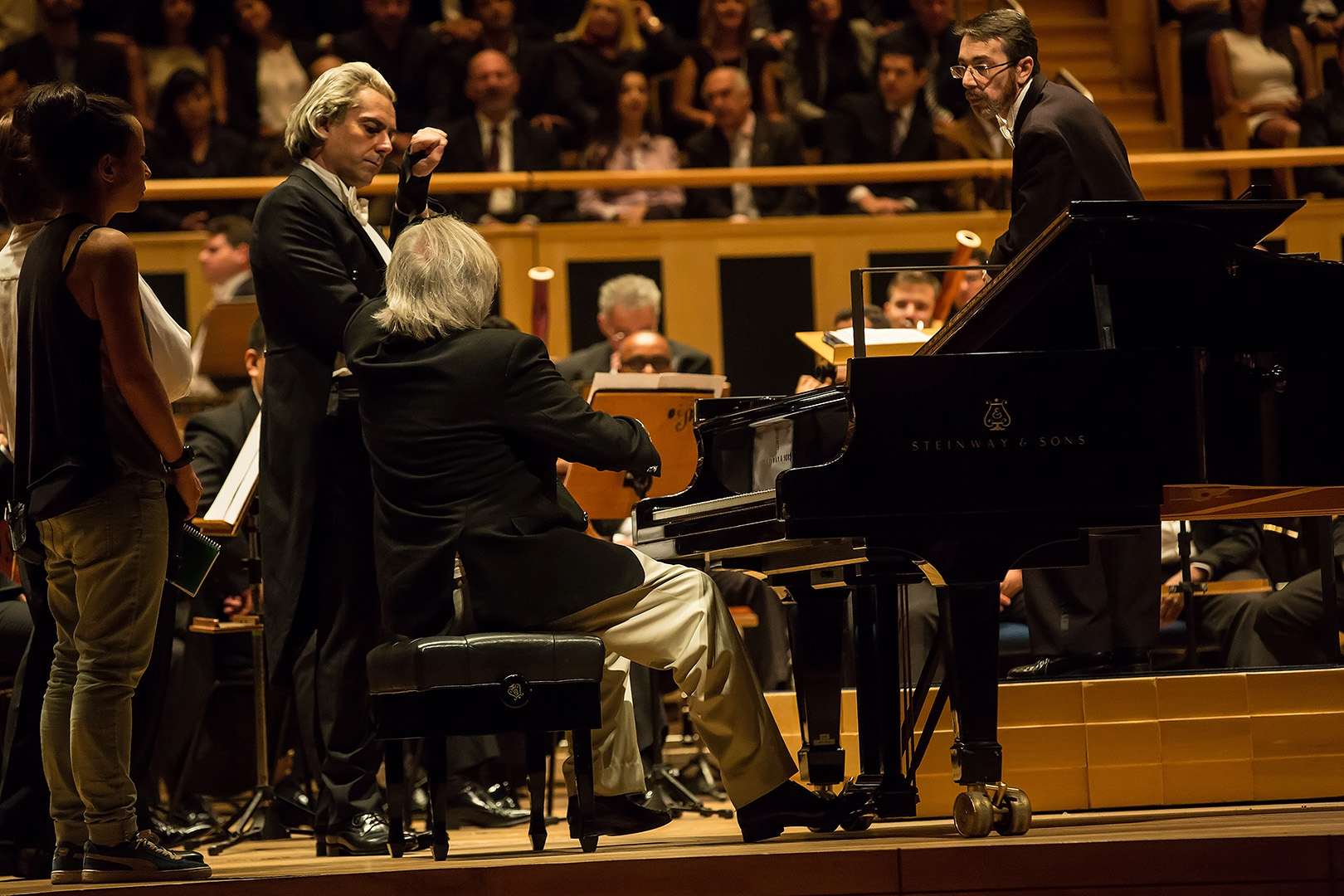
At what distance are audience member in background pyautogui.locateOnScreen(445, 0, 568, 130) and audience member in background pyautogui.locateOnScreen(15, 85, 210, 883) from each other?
4756 millimetres

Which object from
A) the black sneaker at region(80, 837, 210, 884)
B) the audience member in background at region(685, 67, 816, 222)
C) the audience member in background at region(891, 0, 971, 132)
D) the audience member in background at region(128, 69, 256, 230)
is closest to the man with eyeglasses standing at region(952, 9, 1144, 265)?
the black sneaker at region(80, 837, 210, 884)

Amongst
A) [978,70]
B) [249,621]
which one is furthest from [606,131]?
[249,621]

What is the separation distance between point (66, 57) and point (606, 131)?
8.81 feet

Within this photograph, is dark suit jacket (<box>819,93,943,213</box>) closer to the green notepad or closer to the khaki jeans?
the green notepad

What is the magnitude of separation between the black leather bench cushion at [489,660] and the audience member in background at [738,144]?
458 centimetres

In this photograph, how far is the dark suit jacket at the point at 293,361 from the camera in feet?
11.3

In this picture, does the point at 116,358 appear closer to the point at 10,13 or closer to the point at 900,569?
the point at 900,569

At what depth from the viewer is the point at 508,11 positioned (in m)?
7.82

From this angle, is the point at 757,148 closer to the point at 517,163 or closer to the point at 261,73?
the point at 517,163

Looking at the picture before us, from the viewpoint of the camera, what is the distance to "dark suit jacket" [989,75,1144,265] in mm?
3789

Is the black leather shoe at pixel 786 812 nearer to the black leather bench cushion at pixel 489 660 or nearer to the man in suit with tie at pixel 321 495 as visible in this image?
the black leather bench cushion at pixel 489 660

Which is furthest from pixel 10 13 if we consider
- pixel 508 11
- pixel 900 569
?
pixel 900 569

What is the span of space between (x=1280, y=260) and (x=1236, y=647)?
82.5 inches

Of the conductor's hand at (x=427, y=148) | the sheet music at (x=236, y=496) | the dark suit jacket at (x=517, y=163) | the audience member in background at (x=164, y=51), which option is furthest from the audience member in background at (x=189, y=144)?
the conductor's hand at (x=427, y=148)
